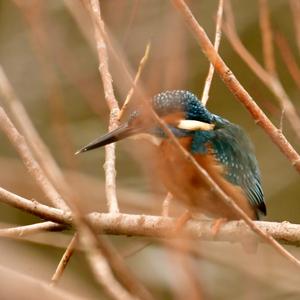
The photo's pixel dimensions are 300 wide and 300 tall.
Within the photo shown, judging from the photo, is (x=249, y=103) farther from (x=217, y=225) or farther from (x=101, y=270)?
(x=101, y=270)

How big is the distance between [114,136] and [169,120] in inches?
11.3

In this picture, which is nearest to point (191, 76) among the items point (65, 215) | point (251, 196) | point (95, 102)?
point (251, 196)

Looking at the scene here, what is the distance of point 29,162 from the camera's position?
2572mm

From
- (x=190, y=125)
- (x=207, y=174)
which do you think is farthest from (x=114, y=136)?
(x=207, y=174)

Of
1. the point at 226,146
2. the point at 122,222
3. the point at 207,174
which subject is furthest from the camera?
the point at 226,146

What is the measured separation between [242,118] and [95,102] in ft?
13.0

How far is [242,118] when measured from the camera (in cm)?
557

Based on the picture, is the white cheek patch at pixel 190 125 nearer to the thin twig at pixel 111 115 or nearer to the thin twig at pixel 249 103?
the thin twig at pixel 111 115

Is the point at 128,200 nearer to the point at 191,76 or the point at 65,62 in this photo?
the point at 65,62

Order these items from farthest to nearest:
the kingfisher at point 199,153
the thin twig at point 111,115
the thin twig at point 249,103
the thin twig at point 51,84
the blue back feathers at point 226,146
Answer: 1. the blue back feathers at point 226,146
2. the kingfisher at point 199,153
3. the thin twig at point 111,115
4. the thin twig at point 249,103
5. the thin twig at point 51,84

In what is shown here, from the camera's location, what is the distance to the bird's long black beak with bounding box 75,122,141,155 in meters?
2.75

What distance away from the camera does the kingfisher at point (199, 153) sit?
9.51 feet

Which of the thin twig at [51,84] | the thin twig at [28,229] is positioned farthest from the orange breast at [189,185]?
the thin twig at [51,84]

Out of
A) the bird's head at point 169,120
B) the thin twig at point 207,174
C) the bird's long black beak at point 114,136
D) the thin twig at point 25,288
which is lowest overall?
the thin twig at point 25,288
